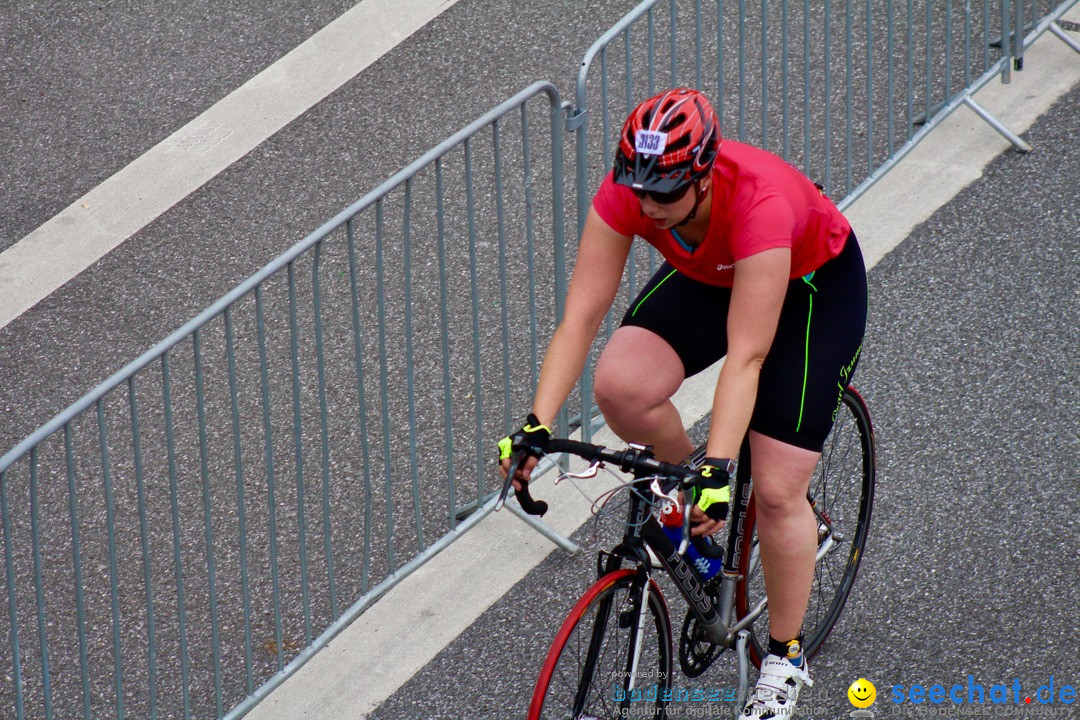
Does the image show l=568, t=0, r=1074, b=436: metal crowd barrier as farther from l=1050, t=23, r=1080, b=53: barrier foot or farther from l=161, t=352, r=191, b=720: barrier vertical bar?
l=161, t=352, r=191, b=720: barrier vertical bar

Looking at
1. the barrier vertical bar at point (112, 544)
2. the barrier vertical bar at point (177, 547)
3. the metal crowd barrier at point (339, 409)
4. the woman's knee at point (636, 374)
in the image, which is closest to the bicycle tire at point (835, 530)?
the woman's knee at point (636, 374)

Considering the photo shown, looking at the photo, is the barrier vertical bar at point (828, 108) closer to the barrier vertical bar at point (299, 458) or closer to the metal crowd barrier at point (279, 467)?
the metal crowd barrier at point (279, 467)

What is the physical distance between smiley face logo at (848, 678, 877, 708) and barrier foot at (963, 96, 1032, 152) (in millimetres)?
3415

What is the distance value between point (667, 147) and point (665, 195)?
0.11m

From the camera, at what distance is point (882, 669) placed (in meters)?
4.33

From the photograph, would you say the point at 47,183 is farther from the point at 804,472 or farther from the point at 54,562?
the point at 804,472

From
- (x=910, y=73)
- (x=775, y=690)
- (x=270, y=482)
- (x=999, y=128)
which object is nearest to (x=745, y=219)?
(x=775, y=690)

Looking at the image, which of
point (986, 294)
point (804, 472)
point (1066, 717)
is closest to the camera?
point (804, 472)

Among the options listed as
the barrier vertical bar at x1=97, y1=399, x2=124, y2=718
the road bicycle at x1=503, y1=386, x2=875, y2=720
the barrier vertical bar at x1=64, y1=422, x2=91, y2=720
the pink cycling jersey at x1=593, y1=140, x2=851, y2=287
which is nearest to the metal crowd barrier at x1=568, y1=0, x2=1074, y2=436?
the road bicycle at x1=503, y1=386, x2=875, y2=720

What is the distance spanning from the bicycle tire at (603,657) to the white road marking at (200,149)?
3826 mm

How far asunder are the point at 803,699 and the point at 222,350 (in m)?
3.05

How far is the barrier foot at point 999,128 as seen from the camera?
661 centimetres

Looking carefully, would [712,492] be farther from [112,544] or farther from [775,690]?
[112,544]

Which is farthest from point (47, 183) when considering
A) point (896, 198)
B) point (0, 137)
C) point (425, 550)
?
point (896, 198)
